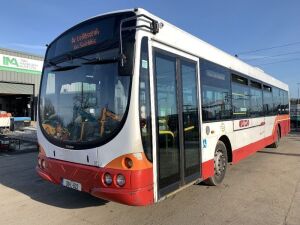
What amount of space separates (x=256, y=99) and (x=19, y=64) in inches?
1045

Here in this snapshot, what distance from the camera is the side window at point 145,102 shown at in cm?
428

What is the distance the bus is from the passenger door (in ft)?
0.05

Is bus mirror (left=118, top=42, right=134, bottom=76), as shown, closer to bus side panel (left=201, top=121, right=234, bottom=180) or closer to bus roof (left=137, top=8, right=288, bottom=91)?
bus roof (left=137, top=8, right=288, bottom=91)

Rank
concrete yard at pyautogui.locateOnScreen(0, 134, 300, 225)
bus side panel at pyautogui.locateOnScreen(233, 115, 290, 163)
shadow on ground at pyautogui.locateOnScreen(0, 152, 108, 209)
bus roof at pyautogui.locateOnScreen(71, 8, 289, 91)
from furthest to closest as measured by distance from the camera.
Answer: bus side panel at pyautogui.locateOnScreen(233, 115, 290, 163) → shadow on ground at pyautogui.locateOnScreen(0, 152, 108, 209) → concrete yard at pyautogui.locateOnScreen(0, 134, 300, 225) → bus roof at pyautogui.locateOnScreen(71, 8, 289, 91)

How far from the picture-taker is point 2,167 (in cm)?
937

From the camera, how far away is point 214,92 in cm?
653

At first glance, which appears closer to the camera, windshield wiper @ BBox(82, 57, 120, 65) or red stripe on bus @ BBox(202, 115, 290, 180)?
windshield wiper @ BBox(82, 57, 120, 65)

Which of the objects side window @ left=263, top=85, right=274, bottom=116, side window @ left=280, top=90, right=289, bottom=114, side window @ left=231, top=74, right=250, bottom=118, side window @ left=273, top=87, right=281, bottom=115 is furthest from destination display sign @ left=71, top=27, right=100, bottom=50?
side window @ left=280, top=90, right=289, bottom=114

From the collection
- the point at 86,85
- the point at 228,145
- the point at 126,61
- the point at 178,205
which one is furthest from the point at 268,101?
the point at 126,61

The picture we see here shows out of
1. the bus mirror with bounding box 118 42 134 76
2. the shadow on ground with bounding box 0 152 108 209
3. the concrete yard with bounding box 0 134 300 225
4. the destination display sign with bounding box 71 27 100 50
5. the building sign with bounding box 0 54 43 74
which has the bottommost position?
the concrete yard with bounding box 0 134 300 225

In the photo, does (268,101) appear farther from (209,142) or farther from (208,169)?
(208,169)

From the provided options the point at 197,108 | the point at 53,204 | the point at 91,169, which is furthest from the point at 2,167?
the point at 197,108

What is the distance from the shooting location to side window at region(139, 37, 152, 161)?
4284 mm

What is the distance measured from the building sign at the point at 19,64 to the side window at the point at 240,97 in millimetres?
25739
